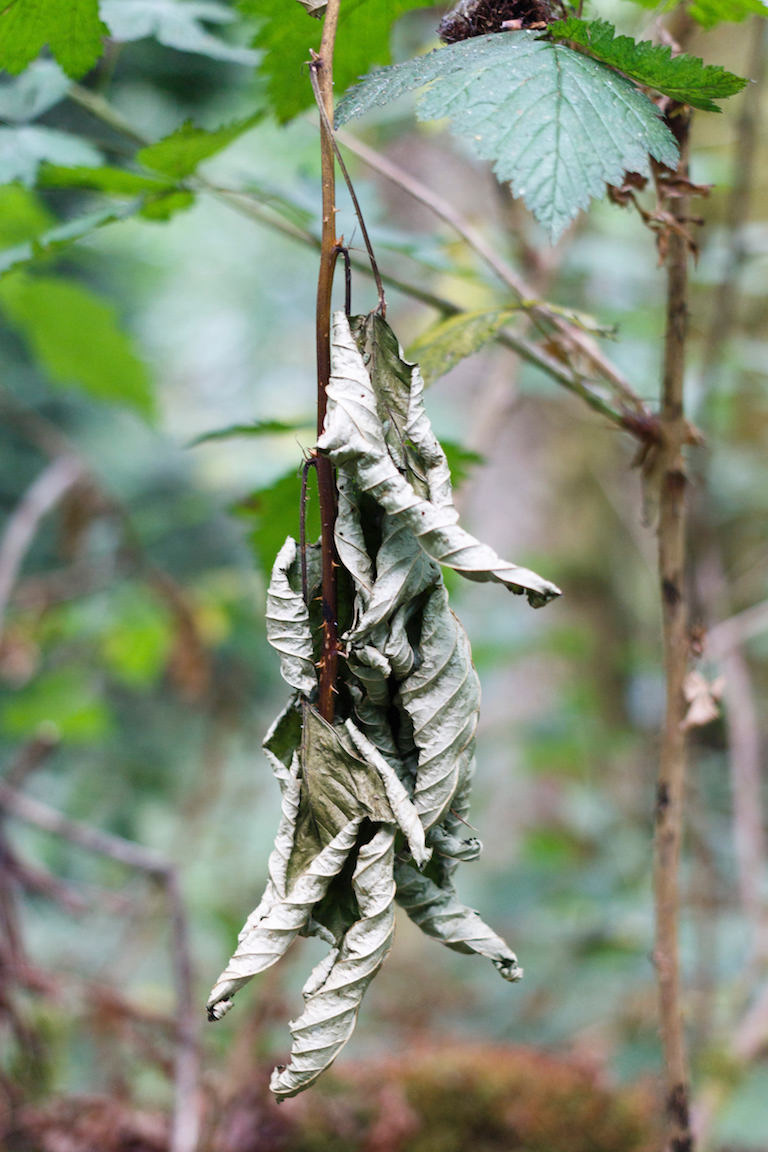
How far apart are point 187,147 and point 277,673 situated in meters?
2.02

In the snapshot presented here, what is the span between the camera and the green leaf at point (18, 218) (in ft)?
3.36

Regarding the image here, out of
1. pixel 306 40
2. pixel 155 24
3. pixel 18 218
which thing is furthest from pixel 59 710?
pixel 306 40

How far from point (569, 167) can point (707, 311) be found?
2.87 metres

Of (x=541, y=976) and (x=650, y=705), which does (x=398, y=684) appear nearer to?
(x=541, y=976)

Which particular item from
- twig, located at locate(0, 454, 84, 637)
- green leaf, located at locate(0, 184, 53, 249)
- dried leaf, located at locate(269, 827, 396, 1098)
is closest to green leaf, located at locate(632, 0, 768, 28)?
dried leaf, located at locate(269, 827, 396, 1098)

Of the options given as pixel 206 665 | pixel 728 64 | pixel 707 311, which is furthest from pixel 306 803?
pixel 728 64

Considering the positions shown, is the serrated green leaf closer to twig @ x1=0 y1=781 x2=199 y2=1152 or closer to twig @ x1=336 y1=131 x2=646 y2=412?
twig @ x1=336 y1=131 x2=646 y2=412

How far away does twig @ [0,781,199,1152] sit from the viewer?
2.98ft

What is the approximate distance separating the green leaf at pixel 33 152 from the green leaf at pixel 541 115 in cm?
35

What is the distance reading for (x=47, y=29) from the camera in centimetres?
54

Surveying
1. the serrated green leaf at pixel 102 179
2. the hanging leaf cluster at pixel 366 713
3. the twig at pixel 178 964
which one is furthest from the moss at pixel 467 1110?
the serrated green leaf at pixel 102 179

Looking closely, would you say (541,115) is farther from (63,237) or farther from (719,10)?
(63,237)

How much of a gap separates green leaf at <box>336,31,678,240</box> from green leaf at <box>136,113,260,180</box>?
0.77 feet

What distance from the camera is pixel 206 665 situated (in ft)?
5.79
